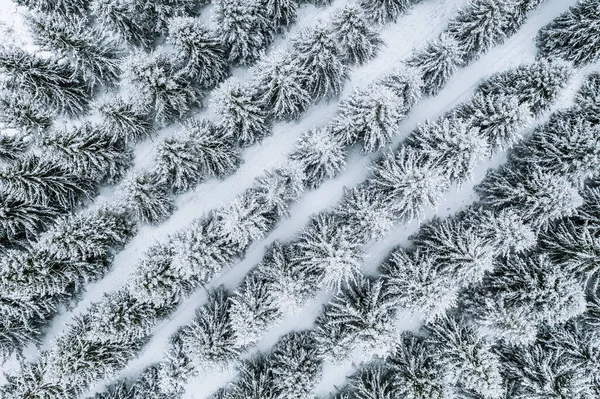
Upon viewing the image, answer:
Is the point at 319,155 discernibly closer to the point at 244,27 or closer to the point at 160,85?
the point at 244,27

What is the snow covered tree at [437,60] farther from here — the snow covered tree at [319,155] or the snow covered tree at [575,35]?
the snow covered tree at [319,155]

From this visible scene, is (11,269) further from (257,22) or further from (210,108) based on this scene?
(257,22)

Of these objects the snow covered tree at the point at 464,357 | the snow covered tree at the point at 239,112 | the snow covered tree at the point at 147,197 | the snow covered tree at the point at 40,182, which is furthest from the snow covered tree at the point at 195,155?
the snow covered tree at the point at 464,357

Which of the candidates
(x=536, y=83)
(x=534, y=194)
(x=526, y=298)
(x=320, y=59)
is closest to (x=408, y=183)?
(x=534, y=194)

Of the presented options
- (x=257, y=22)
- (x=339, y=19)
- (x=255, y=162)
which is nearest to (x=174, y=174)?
(x=255, y=162)

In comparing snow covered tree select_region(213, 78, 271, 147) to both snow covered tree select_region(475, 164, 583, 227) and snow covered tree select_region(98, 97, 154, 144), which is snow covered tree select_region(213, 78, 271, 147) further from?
snow covered tree select_region(475, 164, 583, 227)

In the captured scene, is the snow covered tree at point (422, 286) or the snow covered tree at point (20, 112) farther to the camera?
the snow covered tree at point (20, 112)
